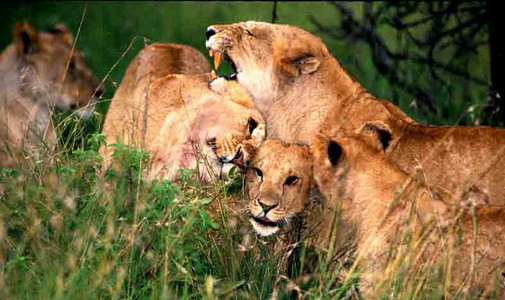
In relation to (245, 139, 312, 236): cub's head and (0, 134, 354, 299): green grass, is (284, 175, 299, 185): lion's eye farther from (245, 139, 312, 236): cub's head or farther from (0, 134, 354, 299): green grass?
(0, 134, 354, 299): green grass

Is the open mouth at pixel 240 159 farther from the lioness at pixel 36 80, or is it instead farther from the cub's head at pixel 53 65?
the cub's head at pixel 53 65

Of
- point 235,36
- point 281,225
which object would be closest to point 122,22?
point 235,36

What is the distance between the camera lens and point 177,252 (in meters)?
4.62

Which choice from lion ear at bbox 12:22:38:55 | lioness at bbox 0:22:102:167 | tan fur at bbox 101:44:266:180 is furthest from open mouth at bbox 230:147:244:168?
lion ear at bbox 12:22:38:55

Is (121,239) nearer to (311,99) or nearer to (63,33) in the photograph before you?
(311,99)

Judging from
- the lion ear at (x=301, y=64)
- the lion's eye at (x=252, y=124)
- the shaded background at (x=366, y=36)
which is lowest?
the shaded background at (x=366, y=36)

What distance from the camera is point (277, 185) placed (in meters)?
4.98

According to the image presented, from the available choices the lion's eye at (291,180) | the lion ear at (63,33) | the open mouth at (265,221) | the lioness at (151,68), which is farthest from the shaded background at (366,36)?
the open mouth at (265,221)

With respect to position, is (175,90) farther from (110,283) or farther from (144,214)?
(110,283)

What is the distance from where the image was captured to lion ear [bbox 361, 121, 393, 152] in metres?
5.18

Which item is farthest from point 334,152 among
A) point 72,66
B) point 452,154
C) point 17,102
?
point 72,66

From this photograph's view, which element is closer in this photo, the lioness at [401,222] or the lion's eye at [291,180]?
the lioness at [401,222]

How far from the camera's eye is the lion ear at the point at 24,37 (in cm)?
782

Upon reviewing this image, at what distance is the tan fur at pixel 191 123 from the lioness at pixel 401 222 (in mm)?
815
